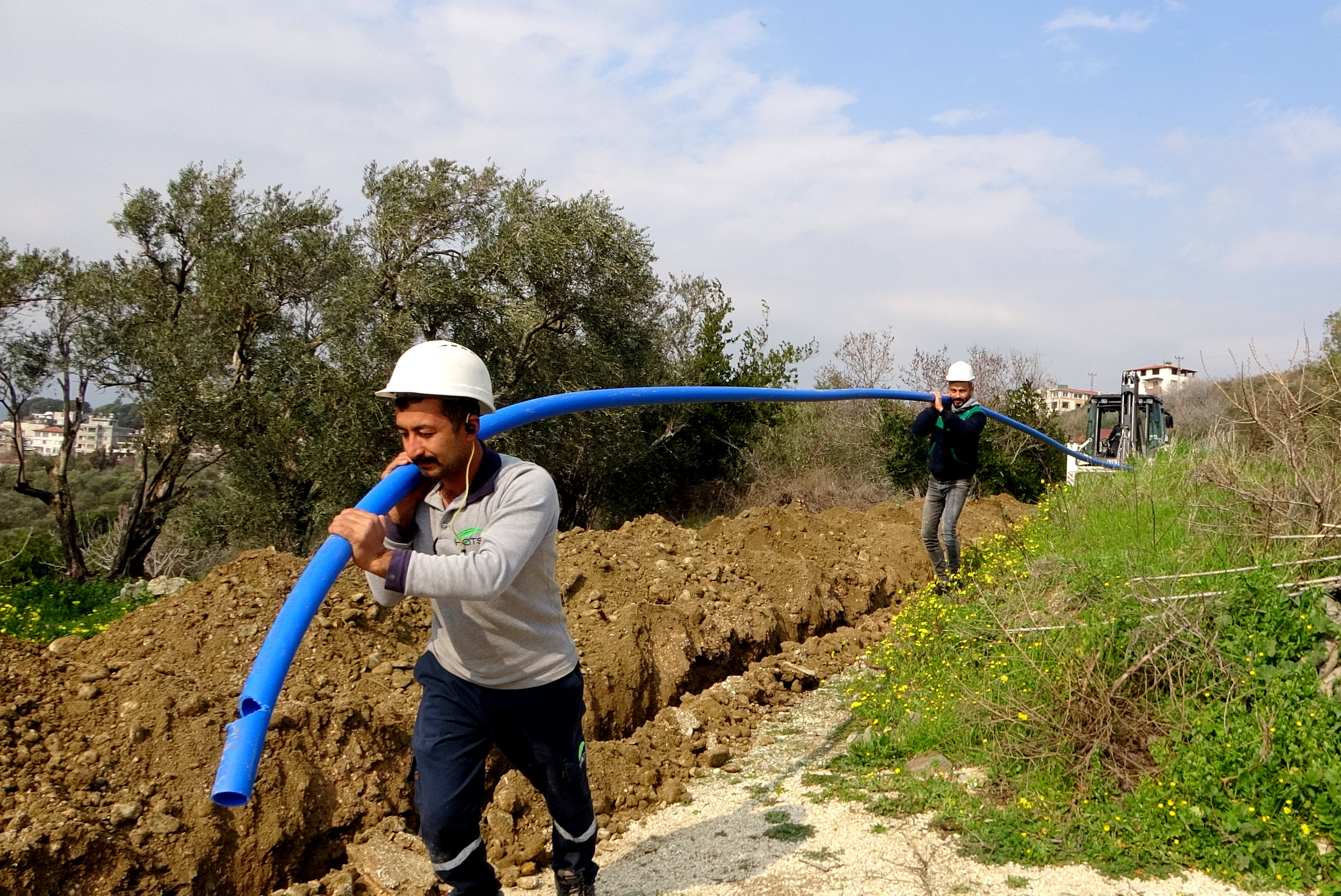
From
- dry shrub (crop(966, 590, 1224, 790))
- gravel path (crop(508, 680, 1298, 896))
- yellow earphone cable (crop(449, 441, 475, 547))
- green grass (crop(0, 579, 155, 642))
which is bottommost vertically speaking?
green grass (crop(0, 579, 155, 642))

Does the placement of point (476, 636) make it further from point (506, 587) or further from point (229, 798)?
point (229, 798)

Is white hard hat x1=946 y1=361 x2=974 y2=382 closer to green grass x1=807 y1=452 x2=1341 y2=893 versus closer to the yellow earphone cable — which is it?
green grass x1=807 y1=452 x2=1341 y2=893

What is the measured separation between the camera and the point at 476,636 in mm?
3129

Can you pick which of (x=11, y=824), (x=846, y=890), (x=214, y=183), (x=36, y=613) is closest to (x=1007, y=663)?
(x=846, y=890)

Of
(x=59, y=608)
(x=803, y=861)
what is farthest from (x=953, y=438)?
(x=59, y=608)

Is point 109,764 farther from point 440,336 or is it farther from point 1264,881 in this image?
point 440,336

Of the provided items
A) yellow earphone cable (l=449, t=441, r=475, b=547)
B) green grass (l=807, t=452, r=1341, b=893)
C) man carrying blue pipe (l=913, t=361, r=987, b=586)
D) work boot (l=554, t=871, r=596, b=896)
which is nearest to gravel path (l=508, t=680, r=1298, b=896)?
green grass (l=807, t=452, r=1341, b=893)

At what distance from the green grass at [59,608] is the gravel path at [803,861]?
→ 747 centimetres

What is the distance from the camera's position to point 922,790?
470 centimetres

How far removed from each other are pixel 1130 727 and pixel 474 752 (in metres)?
3.23

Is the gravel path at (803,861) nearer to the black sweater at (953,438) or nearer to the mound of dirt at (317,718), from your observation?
the mound of dirt at (317,718)

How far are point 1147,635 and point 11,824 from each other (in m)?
5.06

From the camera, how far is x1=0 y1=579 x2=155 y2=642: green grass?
11.1 meters

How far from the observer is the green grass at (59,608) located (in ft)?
36.4
